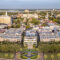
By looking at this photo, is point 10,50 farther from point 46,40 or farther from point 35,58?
point 46,40

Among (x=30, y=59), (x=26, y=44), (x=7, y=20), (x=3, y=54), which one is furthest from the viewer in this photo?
(x=7, y=20)

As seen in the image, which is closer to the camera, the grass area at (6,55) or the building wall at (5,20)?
the grass area at (6,55)

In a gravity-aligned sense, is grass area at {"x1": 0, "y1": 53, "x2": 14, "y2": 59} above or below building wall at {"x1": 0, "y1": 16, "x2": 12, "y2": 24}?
below

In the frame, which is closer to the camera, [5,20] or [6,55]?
[6,55]

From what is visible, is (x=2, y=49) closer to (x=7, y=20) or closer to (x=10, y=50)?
(x=10, y=50)

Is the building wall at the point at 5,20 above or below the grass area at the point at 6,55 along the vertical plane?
above

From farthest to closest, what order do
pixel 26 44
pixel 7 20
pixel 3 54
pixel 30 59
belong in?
pixel 7 20
pixel 26 44
pixel 3 54
pixel 30 59

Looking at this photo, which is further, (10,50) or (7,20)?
(7,20)

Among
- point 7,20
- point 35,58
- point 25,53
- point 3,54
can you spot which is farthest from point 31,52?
point 7,20

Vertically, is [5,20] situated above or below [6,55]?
above

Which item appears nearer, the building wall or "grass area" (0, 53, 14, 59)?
"grass area" (0, 53, 14, 59)
